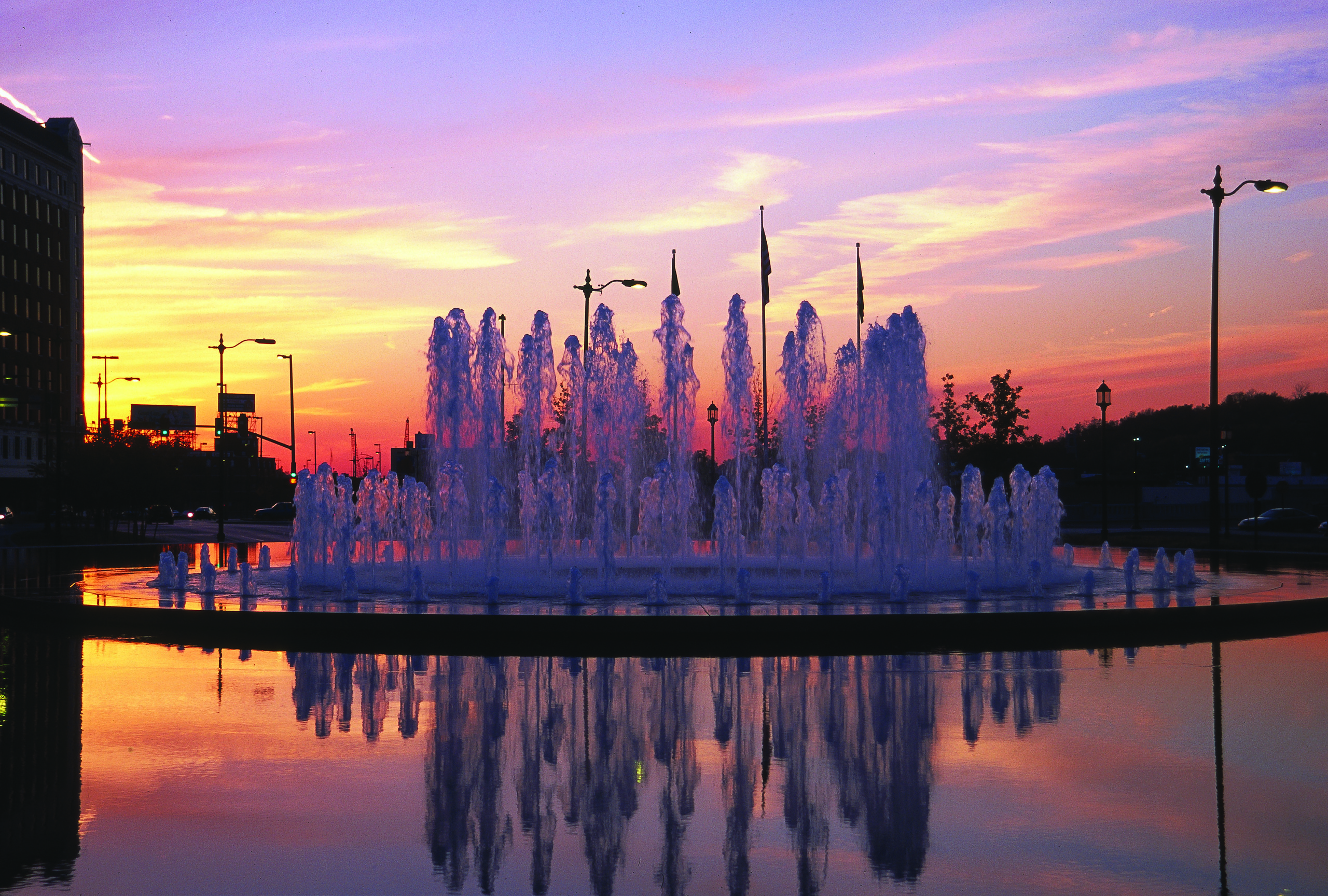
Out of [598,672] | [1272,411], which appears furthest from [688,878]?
[1272,411]

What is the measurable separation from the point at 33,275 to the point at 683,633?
336 feet

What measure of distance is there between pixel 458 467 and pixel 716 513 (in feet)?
30.8

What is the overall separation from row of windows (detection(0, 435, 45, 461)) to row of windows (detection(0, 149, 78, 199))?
2124cm

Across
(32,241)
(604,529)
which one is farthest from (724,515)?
(32,241)

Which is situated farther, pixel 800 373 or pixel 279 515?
pixel 279 515

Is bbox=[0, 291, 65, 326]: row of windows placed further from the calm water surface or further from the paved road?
the calm water surface

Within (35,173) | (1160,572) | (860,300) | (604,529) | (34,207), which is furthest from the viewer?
(34,207)

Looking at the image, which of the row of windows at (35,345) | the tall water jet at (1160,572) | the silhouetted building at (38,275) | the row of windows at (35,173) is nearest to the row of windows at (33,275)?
the silhouetted building at (38,275)

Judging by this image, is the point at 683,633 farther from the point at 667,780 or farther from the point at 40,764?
the point at 40,764

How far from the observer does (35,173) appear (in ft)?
326

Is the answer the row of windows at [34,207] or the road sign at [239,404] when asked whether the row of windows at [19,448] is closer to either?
the row of windows at [34,207]

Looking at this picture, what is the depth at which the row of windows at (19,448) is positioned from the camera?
89312 millimetres

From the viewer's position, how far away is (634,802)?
24.0ft

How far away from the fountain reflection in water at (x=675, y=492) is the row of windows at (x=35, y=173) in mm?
70842
